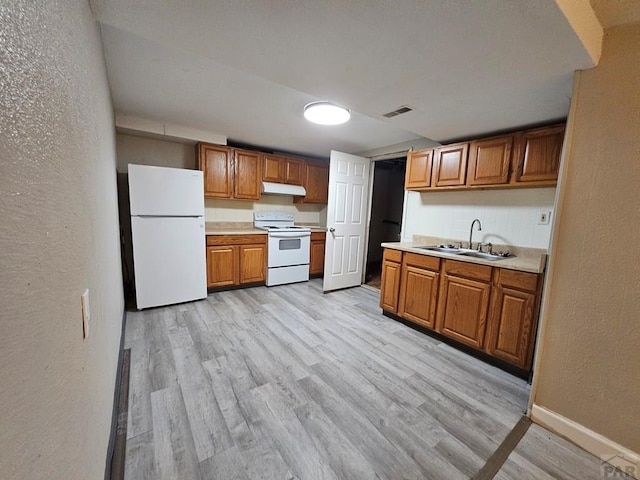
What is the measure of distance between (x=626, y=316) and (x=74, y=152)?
8.05 feet

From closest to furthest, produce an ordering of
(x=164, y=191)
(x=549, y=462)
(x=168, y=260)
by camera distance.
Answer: (x=549, y=462), (x=164, y=191), (x=168, y=260)

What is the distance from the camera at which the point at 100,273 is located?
3.97ft

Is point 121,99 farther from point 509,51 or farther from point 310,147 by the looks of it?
point 509,51

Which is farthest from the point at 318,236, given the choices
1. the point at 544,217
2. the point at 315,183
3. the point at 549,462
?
the point at 549,462

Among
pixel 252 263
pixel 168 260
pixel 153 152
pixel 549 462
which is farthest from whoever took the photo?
pixel 252 263

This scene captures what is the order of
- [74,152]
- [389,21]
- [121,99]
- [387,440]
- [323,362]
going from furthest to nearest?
[121,99] → [323,362] → [387,440] → [389,21] → [74,152]

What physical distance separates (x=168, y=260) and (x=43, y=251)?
2.83 metres

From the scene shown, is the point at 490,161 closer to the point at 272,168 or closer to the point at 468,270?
the point at 468,270

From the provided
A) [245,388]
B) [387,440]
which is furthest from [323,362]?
[387,440]

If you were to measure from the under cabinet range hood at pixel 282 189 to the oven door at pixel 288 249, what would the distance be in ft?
2.23

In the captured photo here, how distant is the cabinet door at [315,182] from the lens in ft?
14.8

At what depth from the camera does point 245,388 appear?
1.80m

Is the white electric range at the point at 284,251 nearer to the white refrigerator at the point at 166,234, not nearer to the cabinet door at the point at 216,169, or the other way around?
the cabinet door at the point at 216,169

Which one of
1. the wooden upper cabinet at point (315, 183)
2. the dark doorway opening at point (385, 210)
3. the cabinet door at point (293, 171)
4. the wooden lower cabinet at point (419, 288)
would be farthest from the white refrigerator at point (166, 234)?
the dark doorway opening at point (385, 210)
